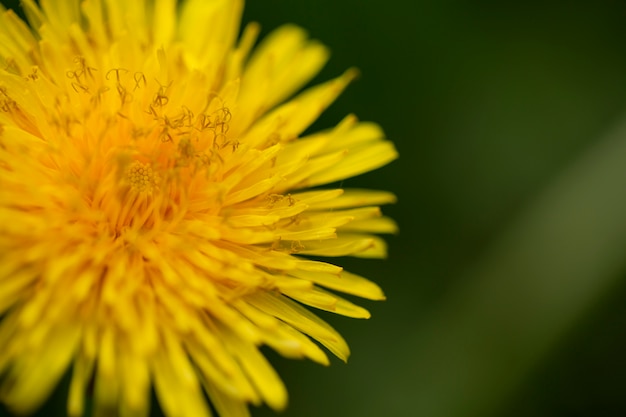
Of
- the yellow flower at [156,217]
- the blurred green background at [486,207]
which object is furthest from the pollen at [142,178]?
the blurred green background at [486,207]

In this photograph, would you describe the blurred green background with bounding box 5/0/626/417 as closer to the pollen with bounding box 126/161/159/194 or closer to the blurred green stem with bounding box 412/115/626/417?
the blurred green stem with bounding box 412/115/626/417

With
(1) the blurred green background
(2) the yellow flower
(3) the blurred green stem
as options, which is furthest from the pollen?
(3) the blurred green stem

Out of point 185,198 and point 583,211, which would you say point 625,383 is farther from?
point 185,198

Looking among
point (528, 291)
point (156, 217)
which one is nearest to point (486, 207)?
point (528, 291)

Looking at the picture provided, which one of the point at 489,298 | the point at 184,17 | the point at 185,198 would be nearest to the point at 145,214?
the point at 185,198

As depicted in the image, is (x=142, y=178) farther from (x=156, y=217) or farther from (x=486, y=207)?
(x=486, y=207)

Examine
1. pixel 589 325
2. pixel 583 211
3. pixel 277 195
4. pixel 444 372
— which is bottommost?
pixel 444 372
